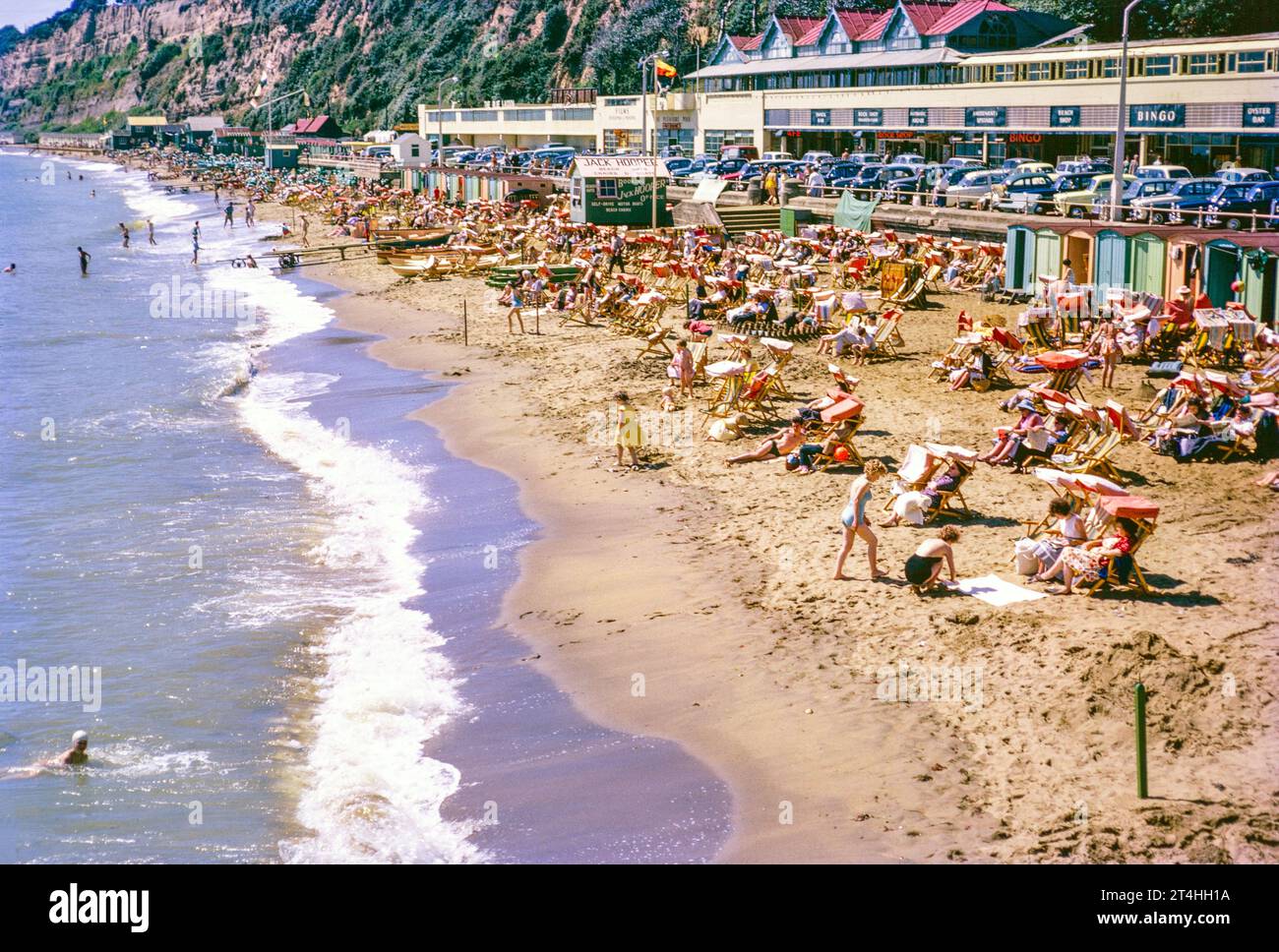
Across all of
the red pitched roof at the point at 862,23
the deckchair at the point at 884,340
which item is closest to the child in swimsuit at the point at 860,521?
the deckchair at the point at 884,340

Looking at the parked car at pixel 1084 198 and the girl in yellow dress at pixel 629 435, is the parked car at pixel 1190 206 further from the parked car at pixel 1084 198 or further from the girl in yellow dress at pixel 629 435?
the girl in yellow dress at pixel 629 435

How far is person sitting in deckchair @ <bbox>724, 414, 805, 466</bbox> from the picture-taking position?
16.4 metres

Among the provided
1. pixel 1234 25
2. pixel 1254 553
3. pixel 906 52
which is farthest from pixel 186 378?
pixel 1234 25

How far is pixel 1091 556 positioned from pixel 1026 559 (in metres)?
0.59

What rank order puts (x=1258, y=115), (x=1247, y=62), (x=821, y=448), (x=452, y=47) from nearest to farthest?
1. (x=821, y=448)
2. (x=1258, y=115)
3. (x=1247, y=62)
4. (x=452, y=47)

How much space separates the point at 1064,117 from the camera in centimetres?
5369

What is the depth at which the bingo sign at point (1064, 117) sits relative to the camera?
53.3 m

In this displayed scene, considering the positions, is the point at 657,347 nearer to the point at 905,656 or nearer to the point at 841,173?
the point at 905,656

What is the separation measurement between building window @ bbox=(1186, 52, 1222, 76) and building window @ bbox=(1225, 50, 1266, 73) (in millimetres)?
372

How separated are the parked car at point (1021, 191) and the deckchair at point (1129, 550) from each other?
25056 mm

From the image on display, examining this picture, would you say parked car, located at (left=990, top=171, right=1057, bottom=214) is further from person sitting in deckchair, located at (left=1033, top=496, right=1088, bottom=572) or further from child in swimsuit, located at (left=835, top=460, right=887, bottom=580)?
child in swimsuit, located at (left=835, top=460, right=887, bottom=580)

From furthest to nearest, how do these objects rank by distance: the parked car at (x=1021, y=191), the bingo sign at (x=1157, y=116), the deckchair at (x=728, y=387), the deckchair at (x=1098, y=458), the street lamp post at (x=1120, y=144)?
the bingo sign at (x=1157, y=116) < the parked car at (x=1021, y=191) < the street lamp post at (x=1120, y=144) < the deckchair at (x=728, y=387) < the deckchair at (x=1098, y=458)

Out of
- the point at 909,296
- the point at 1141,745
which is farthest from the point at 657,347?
the point at 1141,745
